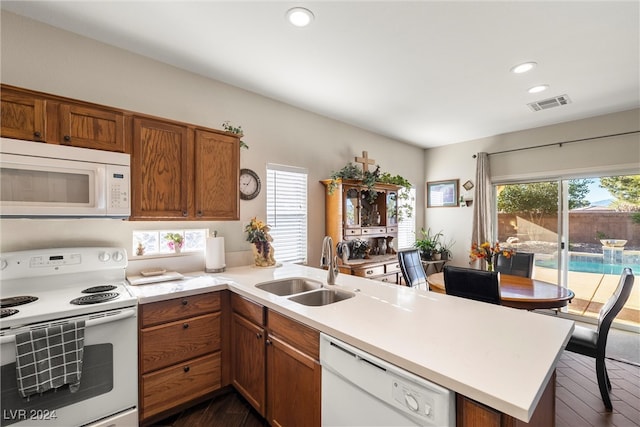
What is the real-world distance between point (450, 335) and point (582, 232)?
4090 mm

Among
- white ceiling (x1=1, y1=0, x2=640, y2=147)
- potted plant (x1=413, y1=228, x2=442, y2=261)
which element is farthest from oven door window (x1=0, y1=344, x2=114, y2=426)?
potted plant (x1=413, y1=228, x2=442, y2=261)

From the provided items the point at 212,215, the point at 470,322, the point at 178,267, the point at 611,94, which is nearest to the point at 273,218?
the point at 212,215

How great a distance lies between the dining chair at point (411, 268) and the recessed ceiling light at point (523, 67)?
2.03m

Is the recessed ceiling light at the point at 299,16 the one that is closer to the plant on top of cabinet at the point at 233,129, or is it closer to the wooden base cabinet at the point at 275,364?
the plant on top of cabinet at the point at 233,129

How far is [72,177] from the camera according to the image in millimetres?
1772

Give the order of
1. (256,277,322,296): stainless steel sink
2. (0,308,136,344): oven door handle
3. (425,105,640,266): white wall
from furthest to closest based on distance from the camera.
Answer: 1. (425,105,640,266): white wall
2. (256,277,322,296): stainless steel sink
3. (0,308,136,344): oven door handle

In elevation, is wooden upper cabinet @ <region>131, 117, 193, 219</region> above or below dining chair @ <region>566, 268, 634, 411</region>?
above

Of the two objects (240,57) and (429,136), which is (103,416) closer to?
(240,57)

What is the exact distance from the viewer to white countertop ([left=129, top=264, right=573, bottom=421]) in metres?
0.85

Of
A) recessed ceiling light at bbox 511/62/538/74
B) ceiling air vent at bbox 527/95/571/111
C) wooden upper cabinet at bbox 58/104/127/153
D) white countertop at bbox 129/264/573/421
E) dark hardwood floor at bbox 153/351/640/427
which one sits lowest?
dark hardwood floor at bbox 153/351/640/427

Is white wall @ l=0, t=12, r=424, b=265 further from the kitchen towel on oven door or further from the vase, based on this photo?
the kitchen towel on oven door

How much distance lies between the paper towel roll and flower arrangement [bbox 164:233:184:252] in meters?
0.25

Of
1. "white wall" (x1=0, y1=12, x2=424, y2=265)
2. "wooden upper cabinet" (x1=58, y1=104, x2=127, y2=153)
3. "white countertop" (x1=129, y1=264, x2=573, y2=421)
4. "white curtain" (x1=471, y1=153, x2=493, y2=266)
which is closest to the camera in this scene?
"white countertop" (x1=129, y1=264, x2=573, y2=421)

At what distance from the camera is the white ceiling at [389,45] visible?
179 centimetres
